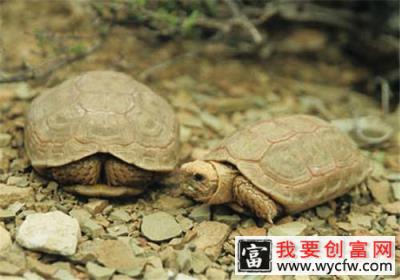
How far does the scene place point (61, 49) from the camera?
4520 mm

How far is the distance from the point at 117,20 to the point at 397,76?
7.75 feet

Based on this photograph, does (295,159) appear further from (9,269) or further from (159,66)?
(159,66)

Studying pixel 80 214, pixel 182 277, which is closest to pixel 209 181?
pixel 182 277

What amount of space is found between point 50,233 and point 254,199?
1039 mm

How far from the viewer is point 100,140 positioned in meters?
3.29

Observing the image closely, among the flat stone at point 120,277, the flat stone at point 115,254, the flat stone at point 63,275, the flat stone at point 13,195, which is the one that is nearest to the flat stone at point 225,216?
the flat stone at point 115,254

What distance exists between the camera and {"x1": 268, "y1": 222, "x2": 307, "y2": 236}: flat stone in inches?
128

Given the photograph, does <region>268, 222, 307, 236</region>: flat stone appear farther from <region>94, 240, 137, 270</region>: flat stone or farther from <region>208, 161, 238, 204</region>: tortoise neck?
<region>94, 240, 137, 270</region>: flat stone

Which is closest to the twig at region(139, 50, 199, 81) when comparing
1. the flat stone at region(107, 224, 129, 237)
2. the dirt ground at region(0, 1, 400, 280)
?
the dirt ground at region(0, 1, 400, 280)

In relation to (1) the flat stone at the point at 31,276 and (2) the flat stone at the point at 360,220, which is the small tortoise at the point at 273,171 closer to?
(2) the flat stone at the point at 360,220

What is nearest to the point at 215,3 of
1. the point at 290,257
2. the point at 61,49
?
the point at 61,49

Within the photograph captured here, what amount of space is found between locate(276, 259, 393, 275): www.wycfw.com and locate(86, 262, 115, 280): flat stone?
0.82 meters

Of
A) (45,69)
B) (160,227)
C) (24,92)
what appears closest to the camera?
(160,227)

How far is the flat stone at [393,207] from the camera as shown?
3.58 m
